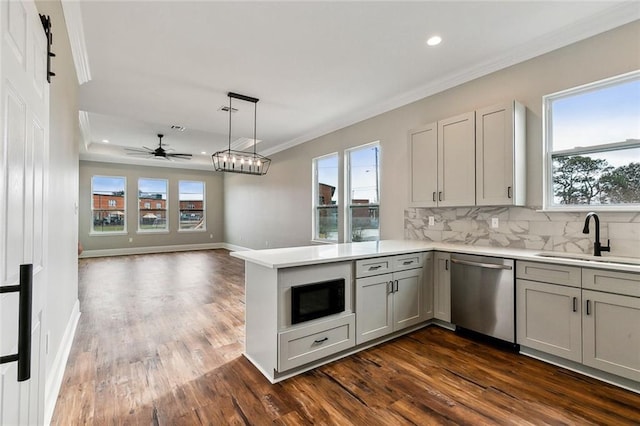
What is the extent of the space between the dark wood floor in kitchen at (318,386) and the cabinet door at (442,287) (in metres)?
0.21

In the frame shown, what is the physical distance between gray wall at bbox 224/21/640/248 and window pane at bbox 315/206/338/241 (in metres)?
0.23

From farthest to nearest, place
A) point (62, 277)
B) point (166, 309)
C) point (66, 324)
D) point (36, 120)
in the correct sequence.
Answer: point (166, 309)
point (66, 324)
point (62, 277)
point (36, 120)

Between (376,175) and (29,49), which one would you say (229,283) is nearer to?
(376,175)

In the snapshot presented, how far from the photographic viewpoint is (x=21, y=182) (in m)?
1.12

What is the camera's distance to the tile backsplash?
2.52 metres

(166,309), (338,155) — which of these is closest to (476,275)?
(338,155)

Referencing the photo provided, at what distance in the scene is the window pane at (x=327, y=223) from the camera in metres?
5.77

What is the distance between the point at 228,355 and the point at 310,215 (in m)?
3.84

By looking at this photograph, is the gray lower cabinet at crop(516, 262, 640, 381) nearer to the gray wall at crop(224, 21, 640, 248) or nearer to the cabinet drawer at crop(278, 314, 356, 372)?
the gray wall at crop(224, 21, 640, 248)

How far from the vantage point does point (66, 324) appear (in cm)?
291

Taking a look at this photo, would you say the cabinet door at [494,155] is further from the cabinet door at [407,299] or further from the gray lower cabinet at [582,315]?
the cabinet door at [407,299]

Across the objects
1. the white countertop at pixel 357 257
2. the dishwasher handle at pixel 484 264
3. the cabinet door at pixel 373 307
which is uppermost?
the white countertop at pixel 357 257

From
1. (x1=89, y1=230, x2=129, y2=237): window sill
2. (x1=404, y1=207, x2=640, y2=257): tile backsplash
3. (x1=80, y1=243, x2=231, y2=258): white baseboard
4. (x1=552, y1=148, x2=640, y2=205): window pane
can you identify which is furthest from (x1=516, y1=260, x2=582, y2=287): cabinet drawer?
(x1=89, y1=230, x2=129, y2=237): window sill

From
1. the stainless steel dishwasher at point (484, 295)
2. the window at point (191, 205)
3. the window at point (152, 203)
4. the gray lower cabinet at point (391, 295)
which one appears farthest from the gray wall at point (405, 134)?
the window at point (152, 203)
